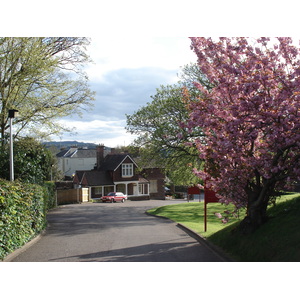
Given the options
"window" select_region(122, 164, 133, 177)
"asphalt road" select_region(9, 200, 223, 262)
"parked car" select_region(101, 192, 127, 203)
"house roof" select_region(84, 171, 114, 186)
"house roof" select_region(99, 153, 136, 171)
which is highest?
"house roof" select_region(99, 153, 136, 171)

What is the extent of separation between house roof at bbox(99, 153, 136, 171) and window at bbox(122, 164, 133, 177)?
1.03 metres

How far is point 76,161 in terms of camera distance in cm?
8225

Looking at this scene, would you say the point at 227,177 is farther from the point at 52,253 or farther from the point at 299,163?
the point at 52,253

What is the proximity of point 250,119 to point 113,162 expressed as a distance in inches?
2013

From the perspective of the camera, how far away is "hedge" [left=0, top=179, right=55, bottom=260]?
31.3 ft

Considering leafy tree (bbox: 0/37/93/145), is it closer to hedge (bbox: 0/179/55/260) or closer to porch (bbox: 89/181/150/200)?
hedge (bbox: 0/179/55/260)

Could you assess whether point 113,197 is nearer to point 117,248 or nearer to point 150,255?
point 117,248

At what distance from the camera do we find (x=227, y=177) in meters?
10.6

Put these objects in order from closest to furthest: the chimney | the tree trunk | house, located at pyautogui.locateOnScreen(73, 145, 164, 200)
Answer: the tree trunk → house, located at pyautogui.locateOnScreen(73, 145, 164, 200) → the chimney

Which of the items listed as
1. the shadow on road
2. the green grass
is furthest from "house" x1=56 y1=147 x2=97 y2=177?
the green grass

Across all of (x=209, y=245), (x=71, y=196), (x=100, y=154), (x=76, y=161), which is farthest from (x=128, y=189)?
(x=209, y=245)

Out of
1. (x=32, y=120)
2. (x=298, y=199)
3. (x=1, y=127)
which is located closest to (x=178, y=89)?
(x=32, y=120)

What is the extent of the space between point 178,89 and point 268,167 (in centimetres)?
1988

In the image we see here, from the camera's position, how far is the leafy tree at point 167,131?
27.8 meters
